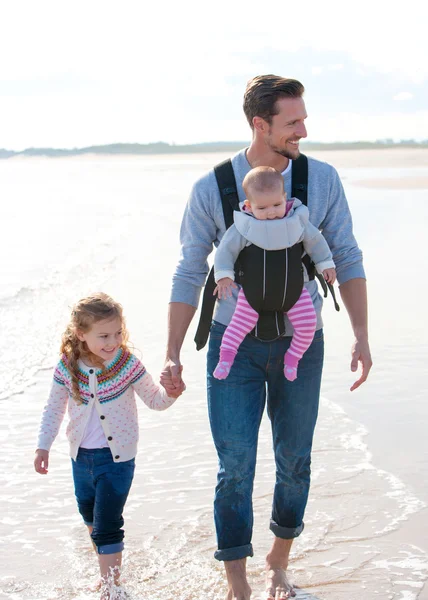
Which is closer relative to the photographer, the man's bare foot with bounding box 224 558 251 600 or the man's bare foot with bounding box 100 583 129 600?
the man's bare foot with bounding box 224 558 251 600

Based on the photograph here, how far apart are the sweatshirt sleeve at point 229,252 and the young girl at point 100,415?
0.53 m

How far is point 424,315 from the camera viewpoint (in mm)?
8914

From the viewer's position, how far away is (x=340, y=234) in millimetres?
3820

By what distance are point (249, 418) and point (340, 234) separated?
811mm

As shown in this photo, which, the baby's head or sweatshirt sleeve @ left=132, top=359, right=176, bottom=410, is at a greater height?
the baby's head

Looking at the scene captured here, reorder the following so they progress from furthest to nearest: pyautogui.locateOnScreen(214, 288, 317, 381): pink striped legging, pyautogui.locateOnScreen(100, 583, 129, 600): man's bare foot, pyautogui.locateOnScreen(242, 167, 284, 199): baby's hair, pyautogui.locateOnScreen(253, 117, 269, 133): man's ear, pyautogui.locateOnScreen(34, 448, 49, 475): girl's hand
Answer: pyautogui.locateOnScreen(100, 583, 129, 600): man's bare foot → pyautogui.locateOnScreen(34, 448, 49, 475): girl's hand → pyautogui.locateOnScreen(253, 117, 269, 133): man's ear → pyautogui.locateOnScreen(214, 288, 317, 381): pink striped legging → pyautogui.locateOnScreen(242, 167, 284, 199): baby's hair

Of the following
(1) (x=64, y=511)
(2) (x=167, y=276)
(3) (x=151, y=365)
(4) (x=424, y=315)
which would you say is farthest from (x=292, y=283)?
(2) (x=167, y=276)

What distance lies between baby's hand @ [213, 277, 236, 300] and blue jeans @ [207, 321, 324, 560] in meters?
0.16

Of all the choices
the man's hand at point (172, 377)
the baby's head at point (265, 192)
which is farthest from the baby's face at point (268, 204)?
the man's hand at point (172, 377)

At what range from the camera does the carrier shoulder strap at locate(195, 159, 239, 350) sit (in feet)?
12.1

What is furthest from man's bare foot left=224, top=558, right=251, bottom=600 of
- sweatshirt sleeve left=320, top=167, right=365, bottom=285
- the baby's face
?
the baby's face

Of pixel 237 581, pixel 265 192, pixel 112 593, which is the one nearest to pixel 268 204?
pixel 265 192

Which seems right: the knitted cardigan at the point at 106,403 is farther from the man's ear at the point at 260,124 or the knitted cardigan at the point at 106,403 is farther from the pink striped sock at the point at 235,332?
the man's ear at the point at 260,124

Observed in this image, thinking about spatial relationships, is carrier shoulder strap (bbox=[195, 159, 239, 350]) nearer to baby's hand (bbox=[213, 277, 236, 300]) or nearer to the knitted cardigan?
baby's hand (bbox=[213, 277, 236, 300])
